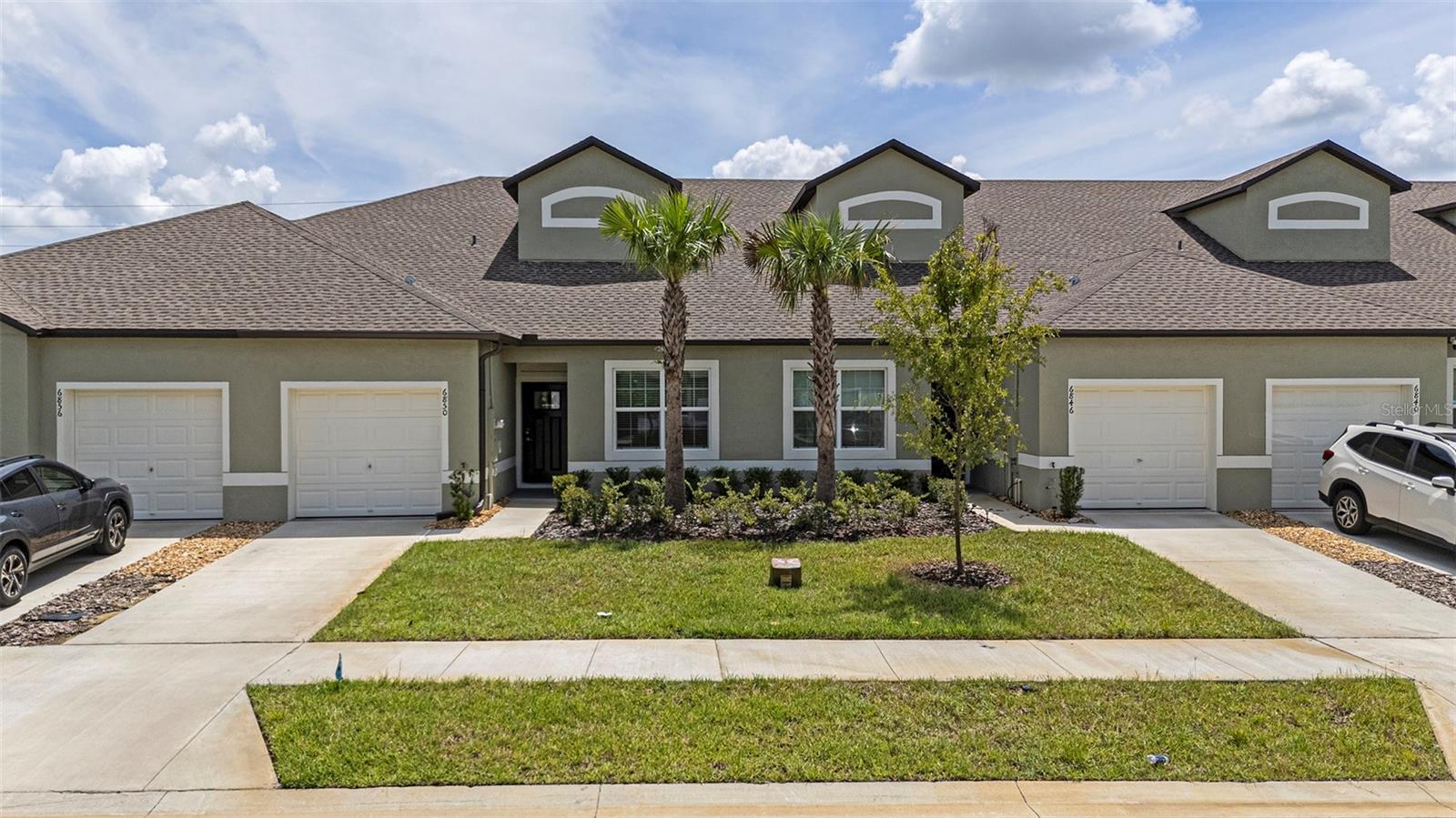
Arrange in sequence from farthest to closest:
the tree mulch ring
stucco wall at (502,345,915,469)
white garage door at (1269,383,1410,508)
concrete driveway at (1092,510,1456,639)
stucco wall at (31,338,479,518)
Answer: stucco wall at (502,345,915,469), white garage door at (1269,383,1410,508), stucco wall at (31,338,479,518), the tree mulch ring, concrete driveway at (1092,510,1456,639)

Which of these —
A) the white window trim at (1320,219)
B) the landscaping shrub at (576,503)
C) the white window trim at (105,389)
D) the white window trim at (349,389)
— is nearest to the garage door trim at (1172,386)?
the white window trim at (1320,219)

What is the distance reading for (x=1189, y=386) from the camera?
45.2 feet

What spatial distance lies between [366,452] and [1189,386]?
14.5 meters

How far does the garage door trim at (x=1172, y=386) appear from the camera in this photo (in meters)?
13.7

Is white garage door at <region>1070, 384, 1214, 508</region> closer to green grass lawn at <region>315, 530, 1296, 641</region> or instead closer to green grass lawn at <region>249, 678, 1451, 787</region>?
green grass lawn at <region>315, 530, 1296, 641</region>

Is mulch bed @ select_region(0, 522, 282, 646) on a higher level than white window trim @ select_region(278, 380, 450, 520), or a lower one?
lower

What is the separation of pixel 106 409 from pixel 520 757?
40.2ft

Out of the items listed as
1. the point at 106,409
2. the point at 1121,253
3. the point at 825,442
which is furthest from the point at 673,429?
the point at 1121,253

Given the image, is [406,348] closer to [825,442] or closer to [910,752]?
[825,442]

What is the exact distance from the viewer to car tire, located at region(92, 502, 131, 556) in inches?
420

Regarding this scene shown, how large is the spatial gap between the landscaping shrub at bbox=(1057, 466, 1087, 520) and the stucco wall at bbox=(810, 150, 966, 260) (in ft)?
21.3

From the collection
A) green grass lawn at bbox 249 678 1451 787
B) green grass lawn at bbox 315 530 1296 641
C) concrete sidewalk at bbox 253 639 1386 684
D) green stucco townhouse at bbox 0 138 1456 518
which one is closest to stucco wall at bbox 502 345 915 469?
green stucco townhouse at bbox 0 138 1456 518

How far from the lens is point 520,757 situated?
16.8 feet

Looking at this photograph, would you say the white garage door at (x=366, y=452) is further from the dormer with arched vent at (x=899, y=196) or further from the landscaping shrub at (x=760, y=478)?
the dormer with arched vent at (x=899, y=196)
